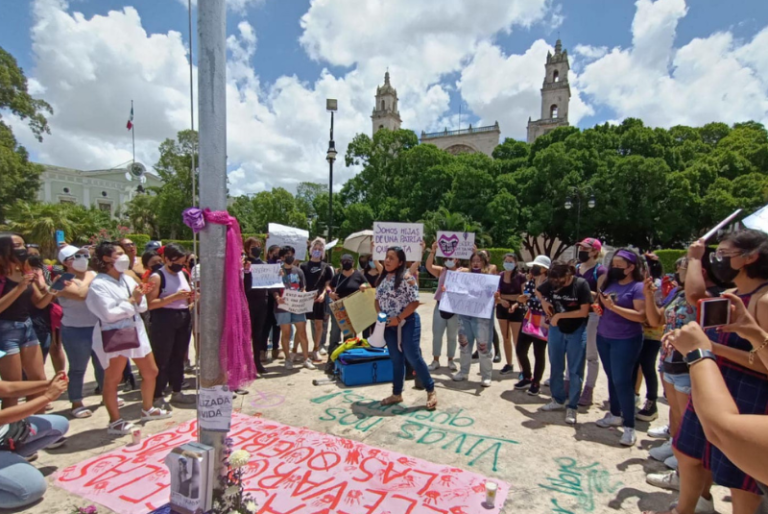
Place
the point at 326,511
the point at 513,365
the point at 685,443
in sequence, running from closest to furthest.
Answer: the point at 685,443
the point at 326,511
the point at 513,365

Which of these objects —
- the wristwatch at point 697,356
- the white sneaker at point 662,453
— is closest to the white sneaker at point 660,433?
the white sneaker at point 662,453

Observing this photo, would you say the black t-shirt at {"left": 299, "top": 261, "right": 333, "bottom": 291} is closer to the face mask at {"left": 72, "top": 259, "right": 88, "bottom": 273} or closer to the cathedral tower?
the face mask at {"left": 72, "top": 259, "right": 88, "bottom": 273}

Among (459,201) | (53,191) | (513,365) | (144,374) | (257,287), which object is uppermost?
(53,191)

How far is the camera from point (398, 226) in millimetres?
6324

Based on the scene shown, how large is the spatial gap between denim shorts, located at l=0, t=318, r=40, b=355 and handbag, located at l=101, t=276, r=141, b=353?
2.70 feet

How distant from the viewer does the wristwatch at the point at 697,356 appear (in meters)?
1.60

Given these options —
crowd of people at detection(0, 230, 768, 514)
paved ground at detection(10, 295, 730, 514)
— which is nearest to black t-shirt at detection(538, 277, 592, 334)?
crowd of people at detection(0, 230, 768, 514)

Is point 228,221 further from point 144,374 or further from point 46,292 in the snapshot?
point 46,292

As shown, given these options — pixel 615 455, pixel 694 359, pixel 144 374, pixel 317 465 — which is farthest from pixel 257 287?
pixel 694 359

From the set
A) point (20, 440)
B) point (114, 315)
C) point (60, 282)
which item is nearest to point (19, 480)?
point (20, 440)

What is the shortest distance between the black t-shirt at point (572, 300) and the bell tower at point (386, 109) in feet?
204

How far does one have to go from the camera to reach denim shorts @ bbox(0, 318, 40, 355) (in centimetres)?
371

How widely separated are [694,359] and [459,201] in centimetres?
2795

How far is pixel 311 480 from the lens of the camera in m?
3.19
